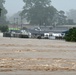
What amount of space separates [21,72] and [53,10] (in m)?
143

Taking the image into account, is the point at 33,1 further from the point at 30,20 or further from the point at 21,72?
the point at 21,72

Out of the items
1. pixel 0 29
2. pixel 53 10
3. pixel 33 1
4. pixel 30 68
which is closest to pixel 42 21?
pixel 53 10

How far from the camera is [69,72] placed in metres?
11.8

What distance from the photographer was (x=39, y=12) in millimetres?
153250

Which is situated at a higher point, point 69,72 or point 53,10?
point 53,10

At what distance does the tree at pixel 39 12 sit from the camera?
150 meters

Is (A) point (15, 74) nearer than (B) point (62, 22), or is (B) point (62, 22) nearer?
(A) point (15, 74)

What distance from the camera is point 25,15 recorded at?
163250 millimetres

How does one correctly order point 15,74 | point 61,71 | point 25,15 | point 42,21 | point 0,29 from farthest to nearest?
point 25,15, point 42,21, point 0,29, point 61,71, point 15,74

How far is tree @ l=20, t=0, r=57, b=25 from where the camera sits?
150262 millimetres

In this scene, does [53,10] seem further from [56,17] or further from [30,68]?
[30,68]

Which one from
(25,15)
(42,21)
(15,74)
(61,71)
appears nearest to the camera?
(15,74)

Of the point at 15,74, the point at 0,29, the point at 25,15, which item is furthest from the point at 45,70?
the point at 25,15

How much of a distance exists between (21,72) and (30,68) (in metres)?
1.04
